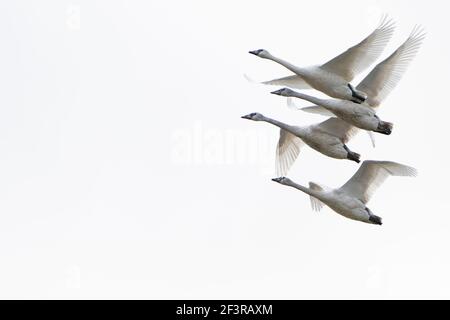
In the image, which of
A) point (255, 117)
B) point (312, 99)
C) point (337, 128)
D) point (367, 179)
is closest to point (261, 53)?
point (312, 99)

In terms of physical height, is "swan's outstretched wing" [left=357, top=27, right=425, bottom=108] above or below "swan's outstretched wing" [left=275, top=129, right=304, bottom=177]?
above

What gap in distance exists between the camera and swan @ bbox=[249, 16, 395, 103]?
38312 mm

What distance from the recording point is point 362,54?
1526 inches

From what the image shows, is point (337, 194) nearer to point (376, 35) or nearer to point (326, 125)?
point (326, 125)

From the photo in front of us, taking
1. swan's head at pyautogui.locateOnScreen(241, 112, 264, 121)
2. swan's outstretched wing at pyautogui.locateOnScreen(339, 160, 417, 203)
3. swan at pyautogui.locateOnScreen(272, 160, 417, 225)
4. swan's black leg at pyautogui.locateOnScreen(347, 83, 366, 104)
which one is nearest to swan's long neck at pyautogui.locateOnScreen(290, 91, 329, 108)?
swan's black leg at pyautogui.locateOnScreen(347, 83, 366, 104)

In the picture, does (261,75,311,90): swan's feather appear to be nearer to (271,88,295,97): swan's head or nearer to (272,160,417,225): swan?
(271,88,295,97): swan's head

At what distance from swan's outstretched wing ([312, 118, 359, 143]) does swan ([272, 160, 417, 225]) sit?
3.26ft

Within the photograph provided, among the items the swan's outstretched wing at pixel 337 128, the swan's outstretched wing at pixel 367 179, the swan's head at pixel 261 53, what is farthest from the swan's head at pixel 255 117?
the swan's outstretched wing at pixel 367 179

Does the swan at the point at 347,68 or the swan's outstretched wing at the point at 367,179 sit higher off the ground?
the swan at the point at 347,68

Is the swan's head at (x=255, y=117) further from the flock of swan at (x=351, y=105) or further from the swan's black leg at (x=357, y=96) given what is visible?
the swan's black leg at (x=357, y=96)

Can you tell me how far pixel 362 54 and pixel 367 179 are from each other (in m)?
4.46

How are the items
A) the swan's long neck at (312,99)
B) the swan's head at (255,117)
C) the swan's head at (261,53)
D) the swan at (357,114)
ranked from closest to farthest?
1. the swan at (357,114)
2. the swan's long neck at (312,99)
3. the swan's head at (261,53)
4. the swan's head at (255,117)

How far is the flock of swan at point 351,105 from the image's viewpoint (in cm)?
3847

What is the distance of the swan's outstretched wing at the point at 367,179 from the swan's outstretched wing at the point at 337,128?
99 cm
